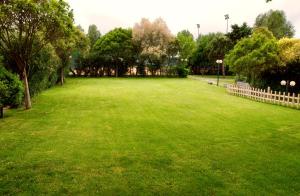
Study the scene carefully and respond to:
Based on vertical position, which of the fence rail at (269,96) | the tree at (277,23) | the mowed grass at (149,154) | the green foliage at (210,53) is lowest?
the mowed grass at (149,154)

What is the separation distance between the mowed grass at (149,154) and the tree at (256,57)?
874cm

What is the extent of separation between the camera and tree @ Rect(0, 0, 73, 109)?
42.4ft

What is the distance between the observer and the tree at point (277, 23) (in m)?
53.4

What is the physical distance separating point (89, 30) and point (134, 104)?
5475cm

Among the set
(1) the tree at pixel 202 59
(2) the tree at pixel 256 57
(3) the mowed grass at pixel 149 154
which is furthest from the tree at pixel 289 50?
(1) the tree at pixel 202 59

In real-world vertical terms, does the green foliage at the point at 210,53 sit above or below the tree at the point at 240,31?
below

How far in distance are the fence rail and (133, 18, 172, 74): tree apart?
24.0 metres

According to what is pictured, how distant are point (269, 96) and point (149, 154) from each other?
1407 cm

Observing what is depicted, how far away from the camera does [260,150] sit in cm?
811

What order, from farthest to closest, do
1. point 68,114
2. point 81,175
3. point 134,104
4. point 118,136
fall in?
point 134,104 < point 68,114 < point 118,136 < point 81,175

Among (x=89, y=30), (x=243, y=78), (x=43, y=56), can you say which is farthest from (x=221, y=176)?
(x=89, y=30)

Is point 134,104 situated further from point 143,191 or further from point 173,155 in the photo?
point 143,191

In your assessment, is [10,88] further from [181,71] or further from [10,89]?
[181,71]

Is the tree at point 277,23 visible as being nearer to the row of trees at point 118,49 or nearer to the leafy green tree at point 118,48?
the row of trees at point 118,49
